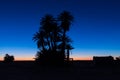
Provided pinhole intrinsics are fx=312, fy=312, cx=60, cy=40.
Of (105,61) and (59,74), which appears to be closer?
(59,74)

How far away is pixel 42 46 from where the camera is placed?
2712 inches

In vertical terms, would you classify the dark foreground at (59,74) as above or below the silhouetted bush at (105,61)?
below

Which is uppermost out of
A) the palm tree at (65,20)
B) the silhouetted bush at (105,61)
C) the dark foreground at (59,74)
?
the palm tree at (65,20)

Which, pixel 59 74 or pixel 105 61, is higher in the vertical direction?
pixel 105 61

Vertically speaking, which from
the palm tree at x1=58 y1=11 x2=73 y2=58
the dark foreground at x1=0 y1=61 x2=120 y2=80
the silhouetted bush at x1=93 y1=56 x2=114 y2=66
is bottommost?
the dark foreground at x1=0 y1=61 x2=120 y2=80

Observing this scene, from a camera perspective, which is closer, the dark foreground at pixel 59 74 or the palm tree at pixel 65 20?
the dark foreground at pixel 59 74

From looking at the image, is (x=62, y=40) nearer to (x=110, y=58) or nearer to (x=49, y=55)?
(x=49, y=55)

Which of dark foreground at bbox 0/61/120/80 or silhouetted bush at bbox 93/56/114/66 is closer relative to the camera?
dark foreground at bbox 0/61/120/80

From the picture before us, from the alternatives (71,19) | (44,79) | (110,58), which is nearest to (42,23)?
(71,19)

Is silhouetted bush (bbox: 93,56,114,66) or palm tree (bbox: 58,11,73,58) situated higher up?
palm tree (bbox: 58,11,73,58)

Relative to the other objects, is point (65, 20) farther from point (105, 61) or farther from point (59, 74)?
point (59, 74)

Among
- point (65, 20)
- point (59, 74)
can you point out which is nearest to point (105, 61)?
point (65, 20)

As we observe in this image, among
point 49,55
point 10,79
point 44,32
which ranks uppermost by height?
point 44,32

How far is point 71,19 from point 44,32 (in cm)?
669
